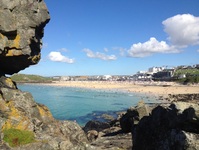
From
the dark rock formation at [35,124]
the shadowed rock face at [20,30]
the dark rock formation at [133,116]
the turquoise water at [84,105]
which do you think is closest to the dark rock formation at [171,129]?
the dark rock formation at [35,124]

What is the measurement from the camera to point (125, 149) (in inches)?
675

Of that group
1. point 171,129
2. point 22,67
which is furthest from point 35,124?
point 171,129

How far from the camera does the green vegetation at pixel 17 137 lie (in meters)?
12.3

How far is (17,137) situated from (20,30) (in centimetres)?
803

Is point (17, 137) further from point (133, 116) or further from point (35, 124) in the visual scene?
point (133, 116)

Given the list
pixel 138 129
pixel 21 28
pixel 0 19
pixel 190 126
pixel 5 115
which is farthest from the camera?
pixel 21 28

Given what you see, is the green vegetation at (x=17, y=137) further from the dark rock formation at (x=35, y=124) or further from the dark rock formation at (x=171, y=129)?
the dark rock formation at (x=171, y=129)

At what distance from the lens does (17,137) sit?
1283 centimetres

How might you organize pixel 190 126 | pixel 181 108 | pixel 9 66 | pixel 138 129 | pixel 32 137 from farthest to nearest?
pixel 9 66 → pixel 138 129 → pixel 32 137 → pixel 181 108 → pixel 190 126

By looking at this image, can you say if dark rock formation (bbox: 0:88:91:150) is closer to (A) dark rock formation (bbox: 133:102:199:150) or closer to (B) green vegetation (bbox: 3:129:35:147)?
(B) green vegetation (bbox: 3:129:35:147)

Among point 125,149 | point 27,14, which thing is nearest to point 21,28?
point 27,14

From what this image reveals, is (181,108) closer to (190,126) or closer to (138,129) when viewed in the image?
(190,126)

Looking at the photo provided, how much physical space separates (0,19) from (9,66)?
449cm

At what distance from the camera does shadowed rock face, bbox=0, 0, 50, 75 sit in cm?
1680
